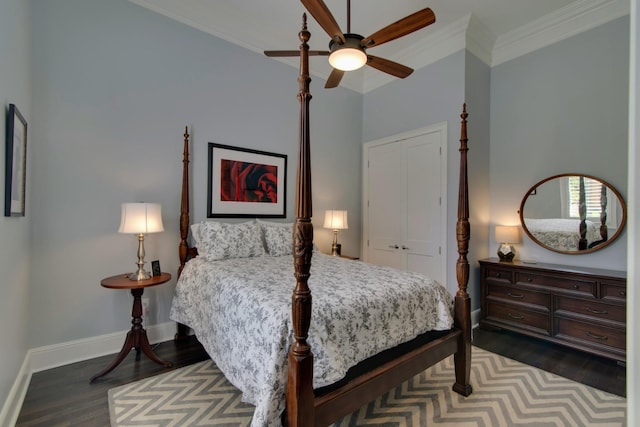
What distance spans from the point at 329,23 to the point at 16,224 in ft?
7.80

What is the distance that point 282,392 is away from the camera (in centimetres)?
144

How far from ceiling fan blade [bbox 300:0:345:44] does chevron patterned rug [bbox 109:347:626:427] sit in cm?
247

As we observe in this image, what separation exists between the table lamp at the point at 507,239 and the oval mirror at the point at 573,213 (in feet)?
0.58

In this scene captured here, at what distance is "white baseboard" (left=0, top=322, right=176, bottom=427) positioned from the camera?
1960mm

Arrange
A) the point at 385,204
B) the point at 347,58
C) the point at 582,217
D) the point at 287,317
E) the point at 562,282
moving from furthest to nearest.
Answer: the point at 385,204
the point at 582,217
the point at 562,282
the point at 347,58
the point at 287,317

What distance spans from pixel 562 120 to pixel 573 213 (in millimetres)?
1005

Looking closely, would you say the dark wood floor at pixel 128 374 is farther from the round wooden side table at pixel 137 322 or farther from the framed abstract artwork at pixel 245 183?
the framed abstract artwork at pixel 245 183

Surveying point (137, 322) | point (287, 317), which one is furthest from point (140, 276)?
point (287, 317)

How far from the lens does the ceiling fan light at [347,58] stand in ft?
6.90

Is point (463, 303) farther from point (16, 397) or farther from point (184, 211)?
point (16, 397)

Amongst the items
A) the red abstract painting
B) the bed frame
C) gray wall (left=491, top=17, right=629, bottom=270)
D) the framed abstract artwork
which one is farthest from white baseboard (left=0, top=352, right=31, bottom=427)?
gray wall (left=491, top=17, right=629, bottom=270)

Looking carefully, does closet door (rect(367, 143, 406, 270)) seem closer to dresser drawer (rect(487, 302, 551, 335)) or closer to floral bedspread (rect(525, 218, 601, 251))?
dresser drawer (rect(487, 302, 551, 335))

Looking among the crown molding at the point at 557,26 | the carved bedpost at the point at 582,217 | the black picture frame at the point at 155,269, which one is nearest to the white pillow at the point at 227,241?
the black picture frame at the point at 155,269

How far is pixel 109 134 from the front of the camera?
2.70 meters
